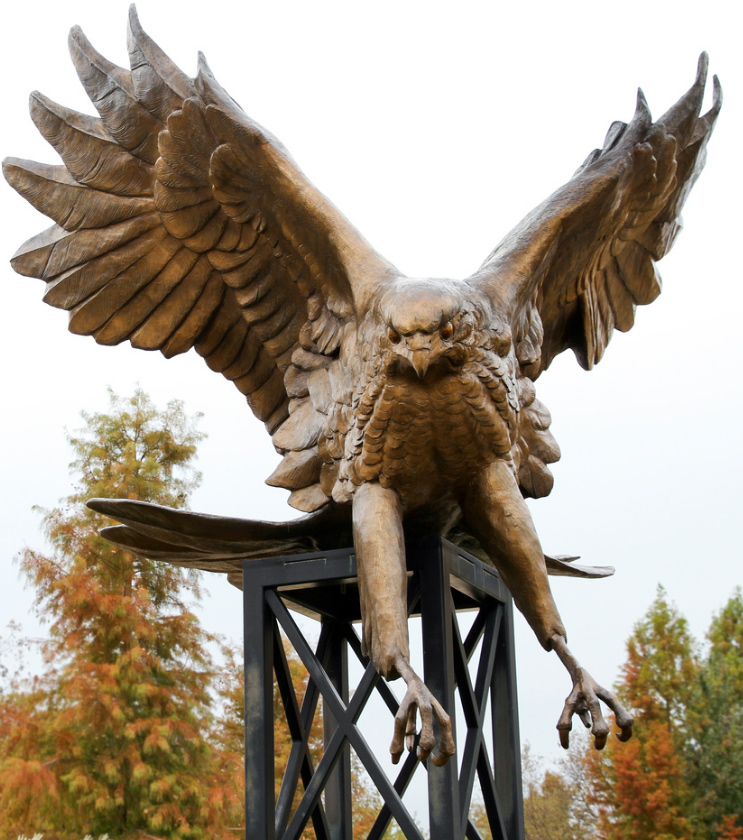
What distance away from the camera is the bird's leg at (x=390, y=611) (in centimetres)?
279

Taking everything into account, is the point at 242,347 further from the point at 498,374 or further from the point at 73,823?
the point at 73,823

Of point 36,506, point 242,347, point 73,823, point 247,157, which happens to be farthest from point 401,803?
point 36,506

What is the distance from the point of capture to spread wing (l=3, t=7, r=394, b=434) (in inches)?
140

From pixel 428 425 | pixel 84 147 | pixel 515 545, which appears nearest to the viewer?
pixel 428 425

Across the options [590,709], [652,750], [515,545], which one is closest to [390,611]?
[515,545]

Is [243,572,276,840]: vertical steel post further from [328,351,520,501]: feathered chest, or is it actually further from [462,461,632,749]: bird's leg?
[462,461,632,749]: bird's leg

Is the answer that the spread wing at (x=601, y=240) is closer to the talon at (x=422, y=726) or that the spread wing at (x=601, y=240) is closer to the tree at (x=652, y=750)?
the talon at (x=422, y=726)

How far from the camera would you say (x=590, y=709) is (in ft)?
9.86

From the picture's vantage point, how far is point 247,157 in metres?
→ 3.47

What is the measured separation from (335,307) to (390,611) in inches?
46.3

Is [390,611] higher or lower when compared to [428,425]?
lower

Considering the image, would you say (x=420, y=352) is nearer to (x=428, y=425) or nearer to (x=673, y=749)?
(x=428, y=425)

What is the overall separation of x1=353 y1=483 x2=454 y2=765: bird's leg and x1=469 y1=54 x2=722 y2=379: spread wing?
0.85m

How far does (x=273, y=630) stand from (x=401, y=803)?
0.83m
